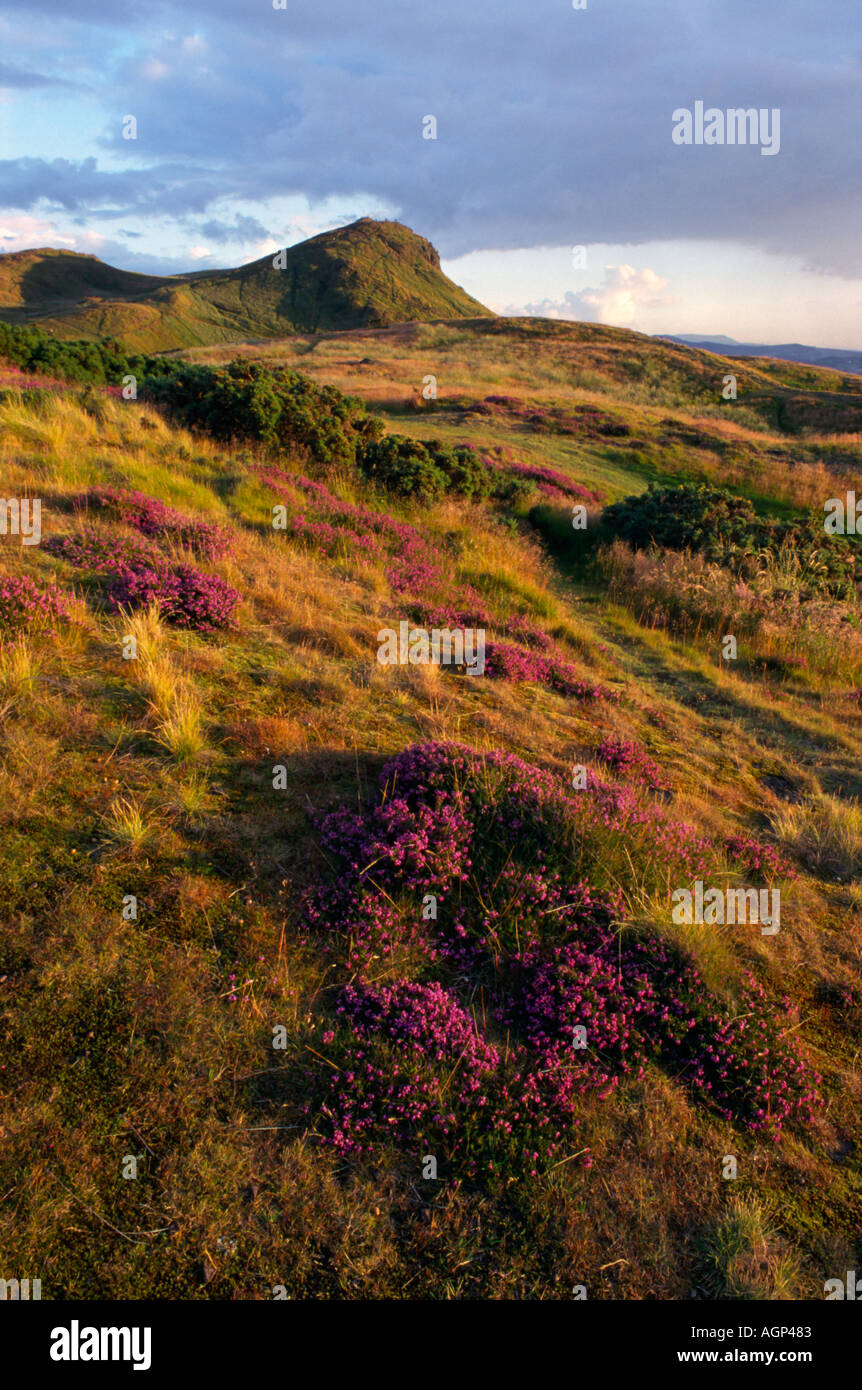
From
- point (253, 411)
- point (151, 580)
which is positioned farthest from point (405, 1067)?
point (253, 411)

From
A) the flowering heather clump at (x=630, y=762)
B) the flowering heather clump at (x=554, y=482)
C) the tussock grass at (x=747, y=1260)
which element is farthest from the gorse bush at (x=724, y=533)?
the tussock grass at (x=747, y=1260)

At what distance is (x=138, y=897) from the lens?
3.51m

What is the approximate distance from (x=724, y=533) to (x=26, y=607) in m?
14.3

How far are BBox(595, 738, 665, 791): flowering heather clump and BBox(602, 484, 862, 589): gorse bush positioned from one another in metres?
9.27

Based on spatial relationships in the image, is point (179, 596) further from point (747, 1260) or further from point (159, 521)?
point (747, 1260)

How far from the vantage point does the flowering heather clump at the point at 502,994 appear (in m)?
2.95

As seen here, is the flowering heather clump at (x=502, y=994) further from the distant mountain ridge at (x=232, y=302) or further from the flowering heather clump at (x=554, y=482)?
the distant mountain ridge at (x=232, y=302)

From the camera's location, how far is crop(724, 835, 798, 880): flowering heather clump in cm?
493

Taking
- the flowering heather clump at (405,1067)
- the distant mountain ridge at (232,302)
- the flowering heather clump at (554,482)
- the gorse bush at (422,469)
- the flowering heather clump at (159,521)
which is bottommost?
the flowering heather clump at (405,1067)

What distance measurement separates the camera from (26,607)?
5418mm

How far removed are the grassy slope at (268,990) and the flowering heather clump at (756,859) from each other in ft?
0.67
